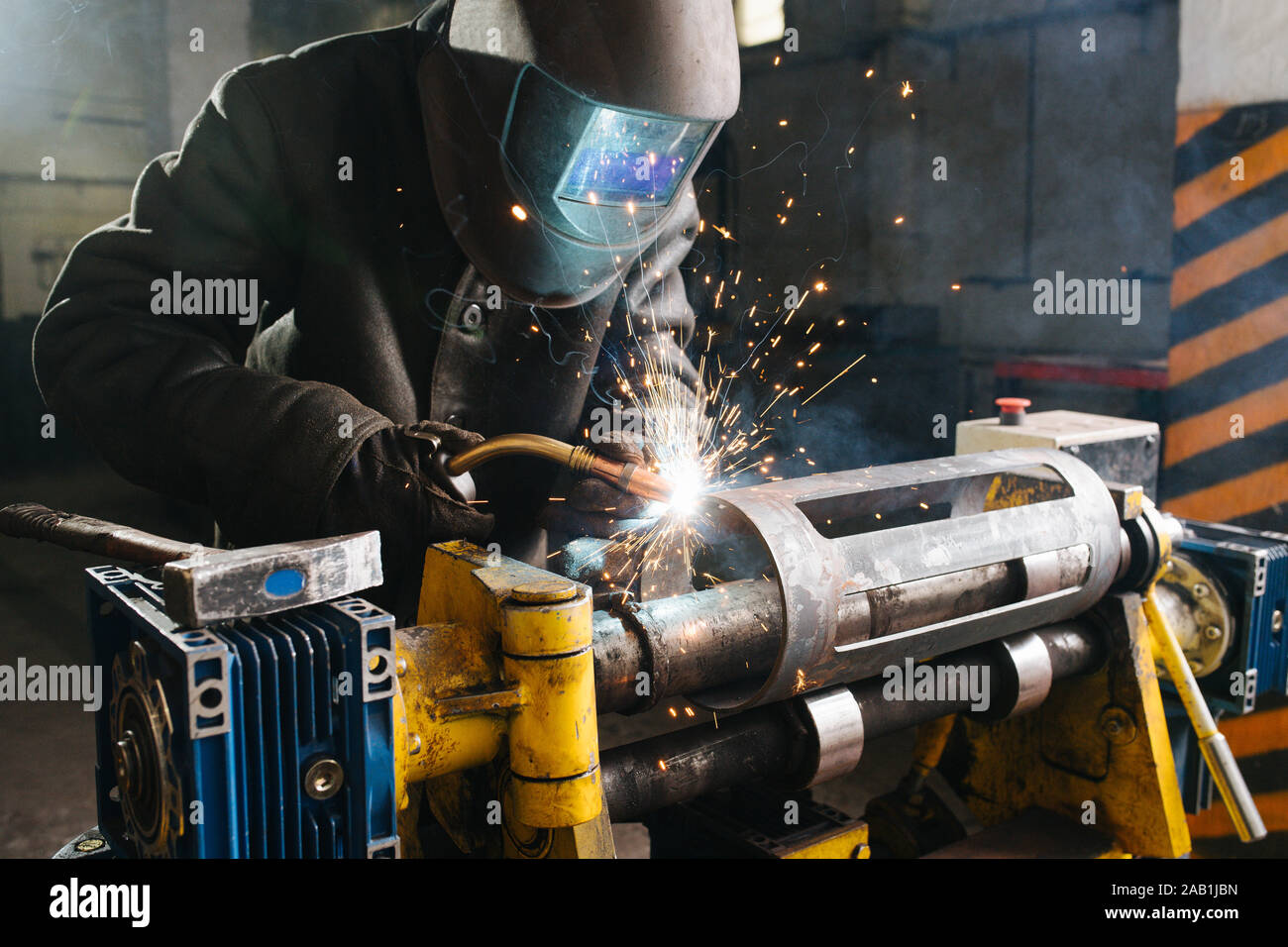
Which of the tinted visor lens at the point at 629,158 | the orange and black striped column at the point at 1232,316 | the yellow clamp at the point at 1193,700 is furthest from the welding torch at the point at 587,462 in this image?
the orange and black striped column at the point at 1232,316

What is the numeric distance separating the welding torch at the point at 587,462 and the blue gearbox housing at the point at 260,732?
49 centimetres

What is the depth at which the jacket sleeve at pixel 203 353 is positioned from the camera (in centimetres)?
163

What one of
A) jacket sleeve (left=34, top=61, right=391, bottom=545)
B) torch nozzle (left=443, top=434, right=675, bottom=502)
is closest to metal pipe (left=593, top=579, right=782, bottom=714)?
torch nozzle (left=443, top=434, right=675, bottom=502)

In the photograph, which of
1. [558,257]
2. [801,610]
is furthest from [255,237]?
[801,610]

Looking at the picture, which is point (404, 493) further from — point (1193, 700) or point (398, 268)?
point (1193, 700)

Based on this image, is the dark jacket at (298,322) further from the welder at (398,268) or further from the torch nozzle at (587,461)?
the torch nozzle at (587,461)

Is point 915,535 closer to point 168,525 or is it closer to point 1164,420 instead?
point 1164,420

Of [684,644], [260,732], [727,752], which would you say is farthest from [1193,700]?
[260,732]

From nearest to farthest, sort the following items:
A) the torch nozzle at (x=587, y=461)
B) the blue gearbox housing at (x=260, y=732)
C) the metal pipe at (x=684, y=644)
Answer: the blue gearbox housing at (x=260, y=732)
the metal pipe at (x=684, y=644)
the torch nozzle at (x=587, y=461)

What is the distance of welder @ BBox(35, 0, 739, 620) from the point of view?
1601mm

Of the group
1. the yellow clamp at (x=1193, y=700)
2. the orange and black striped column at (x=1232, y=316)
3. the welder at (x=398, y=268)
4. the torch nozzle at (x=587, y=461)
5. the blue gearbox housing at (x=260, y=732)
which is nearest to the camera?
the blue gearbox housing at (x=260, y=732)

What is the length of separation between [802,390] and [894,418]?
75 cm

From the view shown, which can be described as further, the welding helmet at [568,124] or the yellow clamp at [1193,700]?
the yellow clamp at [1193,700]

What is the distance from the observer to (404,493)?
1.58 metres
